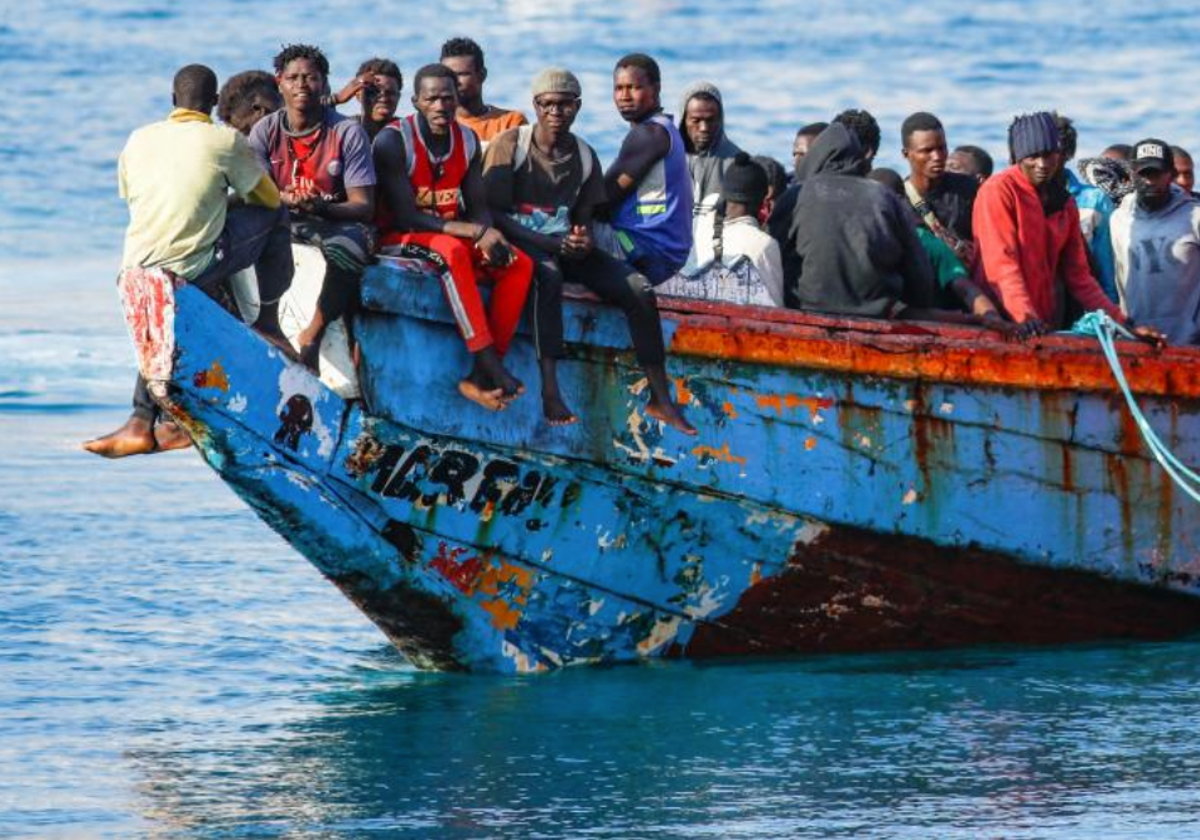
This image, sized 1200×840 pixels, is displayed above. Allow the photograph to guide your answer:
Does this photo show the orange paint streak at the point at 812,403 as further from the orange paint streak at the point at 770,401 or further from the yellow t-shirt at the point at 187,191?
the yellow t-shirt at the point at 187,191

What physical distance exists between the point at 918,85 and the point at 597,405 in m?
25.6

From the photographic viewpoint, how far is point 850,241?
33.3 feet

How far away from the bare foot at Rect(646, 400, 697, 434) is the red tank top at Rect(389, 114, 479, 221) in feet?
3.70

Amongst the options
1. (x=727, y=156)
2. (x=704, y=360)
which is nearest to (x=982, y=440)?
→ (x=704, y=360)

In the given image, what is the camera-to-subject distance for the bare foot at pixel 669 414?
9.87 meters

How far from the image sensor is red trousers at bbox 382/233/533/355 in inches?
366

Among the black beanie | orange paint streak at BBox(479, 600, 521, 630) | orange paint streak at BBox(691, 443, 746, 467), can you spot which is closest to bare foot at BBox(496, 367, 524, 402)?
orange paint streak at BBox(691, 443, 746, 467)

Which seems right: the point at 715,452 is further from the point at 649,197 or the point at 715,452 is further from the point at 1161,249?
the point at 1161,249

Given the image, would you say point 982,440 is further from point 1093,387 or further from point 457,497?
point 457,497

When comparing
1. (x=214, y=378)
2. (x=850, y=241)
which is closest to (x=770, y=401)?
(x=850, y=241)

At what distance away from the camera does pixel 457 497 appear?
9828 millimetres

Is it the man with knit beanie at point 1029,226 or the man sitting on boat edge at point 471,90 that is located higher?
the man sitting on boat edge at point 471,90

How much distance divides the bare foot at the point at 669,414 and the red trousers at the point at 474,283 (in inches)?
28.1

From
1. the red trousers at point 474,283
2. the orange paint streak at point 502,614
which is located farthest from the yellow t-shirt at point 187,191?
the orange paint streak at point 502,614
